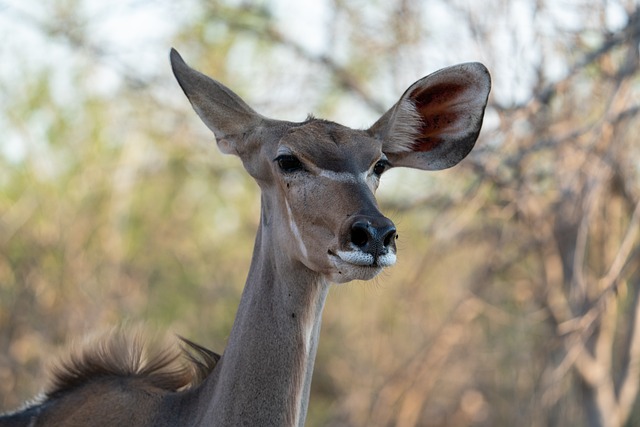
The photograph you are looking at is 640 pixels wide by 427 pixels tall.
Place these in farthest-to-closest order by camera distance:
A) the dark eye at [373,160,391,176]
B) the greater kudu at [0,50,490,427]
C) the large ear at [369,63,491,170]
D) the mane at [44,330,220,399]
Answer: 1. the mane at [44,330,220,399]
2. the large ear at [369,63,491,170]
3. the dark eye at [373,160,391,176]
4. the greater kudu at [0,50,490,427]

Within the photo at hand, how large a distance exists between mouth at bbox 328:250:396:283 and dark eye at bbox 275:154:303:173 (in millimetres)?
482

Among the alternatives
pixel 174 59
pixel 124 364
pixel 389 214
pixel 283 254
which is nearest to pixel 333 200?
pixel 283 254

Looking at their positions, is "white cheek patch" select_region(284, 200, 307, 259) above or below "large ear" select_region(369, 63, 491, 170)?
below

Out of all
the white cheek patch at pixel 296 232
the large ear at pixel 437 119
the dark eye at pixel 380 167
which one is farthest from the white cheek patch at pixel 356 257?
the large ear at pixel 437 119

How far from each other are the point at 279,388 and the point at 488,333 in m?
11.0

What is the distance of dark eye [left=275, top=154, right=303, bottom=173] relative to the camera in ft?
14.4

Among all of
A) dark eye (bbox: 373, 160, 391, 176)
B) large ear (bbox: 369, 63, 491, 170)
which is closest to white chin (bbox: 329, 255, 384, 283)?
dark eye (bbox: 373, 160, 391, 176)

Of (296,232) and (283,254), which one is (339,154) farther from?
(283,254)

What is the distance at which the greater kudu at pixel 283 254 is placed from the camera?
13.7 feet

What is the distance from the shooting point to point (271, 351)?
4312 mm

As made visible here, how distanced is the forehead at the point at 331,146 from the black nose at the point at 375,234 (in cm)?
43

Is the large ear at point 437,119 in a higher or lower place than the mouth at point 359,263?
higher

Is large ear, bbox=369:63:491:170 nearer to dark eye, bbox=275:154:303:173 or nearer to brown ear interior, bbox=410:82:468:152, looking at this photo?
brown ear interior, bbox=410:82:468:152

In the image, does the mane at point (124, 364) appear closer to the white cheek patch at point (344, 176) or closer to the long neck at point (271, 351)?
the long neck at point (271, 351)
